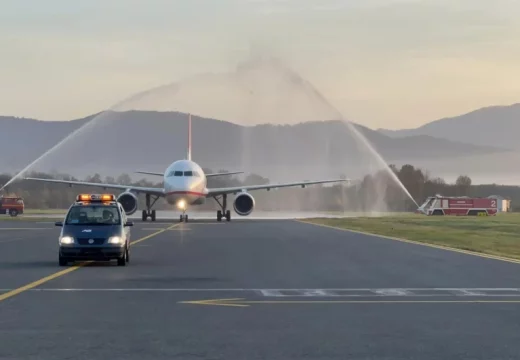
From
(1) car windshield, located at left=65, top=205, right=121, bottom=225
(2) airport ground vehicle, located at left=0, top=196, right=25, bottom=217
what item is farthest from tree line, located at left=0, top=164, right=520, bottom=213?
(1) car windshield, located at left=65, top=205, right=121, bottom=225

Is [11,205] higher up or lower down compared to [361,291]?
higher up

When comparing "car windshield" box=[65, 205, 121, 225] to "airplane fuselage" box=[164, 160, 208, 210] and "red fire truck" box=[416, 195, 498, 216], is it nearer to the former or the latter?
"airplane fuselage" box=[164, 160, 208, 210]

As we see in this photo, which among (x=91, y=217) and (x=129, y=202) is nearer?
(x=91, y=217)

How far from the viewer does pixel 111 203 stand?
29.5 meters

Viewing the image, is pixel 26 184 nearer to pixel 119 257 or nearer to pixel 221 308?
pixel 119 257

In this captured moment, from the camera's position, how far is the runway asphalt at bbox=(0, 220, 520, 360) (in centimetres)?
1255

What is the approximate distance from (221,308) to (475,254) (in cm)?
1936

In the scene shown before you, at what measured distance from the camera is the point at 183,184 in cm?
7006

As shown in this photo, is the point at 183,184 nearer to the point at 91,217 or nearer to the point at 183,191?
the point at 183,191

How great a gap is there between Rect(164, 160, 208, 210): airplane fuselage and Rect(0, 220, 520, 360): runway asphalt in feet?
124

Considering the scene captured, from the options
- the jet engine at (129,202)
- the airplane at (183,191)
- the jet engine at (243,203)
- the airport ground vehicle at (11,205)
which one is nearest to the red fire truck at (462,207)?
the airplane at (183,191)

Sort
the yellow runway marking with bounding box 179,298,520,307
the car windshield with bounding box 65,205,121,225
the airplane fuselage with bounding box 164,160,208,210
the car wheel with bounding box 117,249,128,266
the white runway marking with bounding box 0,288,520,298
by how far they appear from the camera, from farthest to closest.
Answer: the airplane fuselage with bounding box 164,160,208,210 < the car windshield with bounding box 65,205,121,225 < the car wheel with bounding box 117,249,128,266 < the white runway marking with bounding box 0,288,520,298 < the yellow runway marking with bounding box 179,298,520,307

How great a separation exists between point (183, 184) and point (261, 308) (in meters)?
53.2

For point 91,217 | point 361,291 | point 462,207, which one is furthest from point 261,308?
point 462,207
